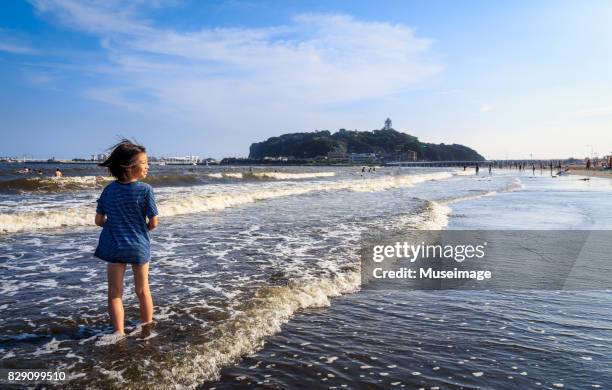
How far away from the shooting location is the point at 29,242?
1116 centimetres

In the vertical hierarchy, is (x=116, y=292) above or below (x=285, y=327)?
above

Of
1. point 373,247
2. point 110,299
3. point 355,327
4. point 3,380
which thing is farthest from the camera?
point 373,247

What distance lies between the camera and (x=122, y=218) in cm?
459

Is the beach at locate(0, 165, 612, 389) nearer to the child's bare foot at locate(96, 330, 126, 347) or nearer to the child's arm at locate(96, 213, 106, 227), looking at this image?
the child's bare foot at locate(96, 330, 126, 347)

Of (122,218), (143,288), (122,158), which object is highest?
(122,158)

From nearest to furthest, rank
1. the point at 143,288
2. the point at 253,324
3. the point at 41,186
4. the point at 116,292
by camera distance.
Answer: the point at 116,292 → the point at 143,288 → the point at 253,324 → the point at 41,186

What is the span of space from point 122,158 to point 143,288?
1450 mm

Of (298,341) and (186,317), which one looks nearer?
(298,341)

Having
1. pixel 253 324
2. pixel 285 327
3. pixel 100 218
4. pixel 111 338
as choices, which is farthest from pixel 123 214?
pixel 285 327

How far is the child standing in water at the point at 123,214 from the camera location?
15.0 feet

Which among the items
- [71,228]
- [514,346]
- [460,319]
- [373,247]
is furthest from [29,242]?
[514,346]

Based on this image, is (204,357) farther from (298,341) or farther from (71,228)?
(71,228)

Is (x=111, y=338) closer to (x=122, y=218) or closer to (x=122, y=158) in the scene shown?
(x=122, y=218)

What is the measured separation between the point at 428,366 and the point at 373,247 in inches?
249
